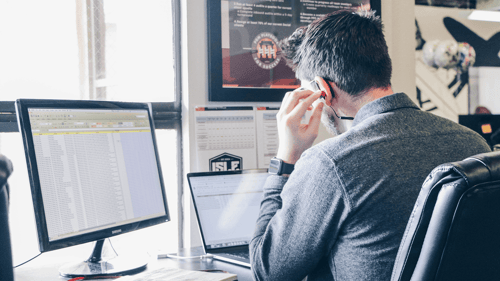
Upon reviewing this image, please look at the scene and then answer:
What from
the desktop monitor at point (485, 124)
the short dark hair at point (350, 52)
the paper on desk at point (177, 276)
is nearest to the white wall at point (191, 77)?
the paper on desk at point (177, 276)

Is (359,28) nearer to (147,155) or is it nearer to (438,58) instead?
(147,155)

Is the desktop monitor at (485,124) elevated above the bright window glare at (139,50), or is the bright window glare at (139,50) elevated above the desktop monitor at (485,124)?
the bright window glare at (139,50)

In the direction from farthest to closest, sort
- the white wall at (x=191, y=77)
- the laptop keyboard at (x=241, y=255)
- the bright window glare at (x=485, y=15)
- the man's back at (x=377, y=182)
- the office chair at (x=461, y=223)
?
the bright window glare at (x=485, y=15) → the white wall at (x=191, y=77) → the laptop keyboard at (x=241, y=255) → the man's back at (x=377, y=182) → the office chair at (x=461, y=223)

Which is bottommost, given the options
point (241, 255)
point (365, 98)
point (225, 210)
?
point (241, 255)

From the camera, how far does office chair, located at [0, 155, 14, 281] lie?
0.36 m

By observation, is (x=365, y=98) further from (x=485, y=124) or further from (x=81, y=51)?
(x=485, y=124)

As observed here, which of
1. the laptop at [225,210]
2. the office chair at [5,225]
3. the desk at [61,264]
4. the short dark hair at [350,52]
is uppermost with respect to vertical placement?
the short dark hair at [350,52]

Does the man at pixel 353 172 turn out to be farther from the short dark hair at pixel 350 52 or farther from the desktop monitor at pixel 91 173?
the desktop monitor at pixel 91 173

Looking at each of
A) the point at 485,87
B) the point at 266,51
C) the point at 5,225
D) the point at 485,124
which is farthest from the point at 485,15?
the point at 5,225

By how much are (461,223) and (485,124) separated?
2.22 m

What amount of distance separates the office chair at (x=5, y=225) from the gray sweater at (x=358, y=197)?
0.56 metres

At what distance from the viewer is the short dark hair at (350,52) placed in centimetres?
100

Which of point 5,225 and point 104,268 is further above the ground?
point 5,225

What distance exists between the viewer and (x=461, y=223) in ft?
1.69
